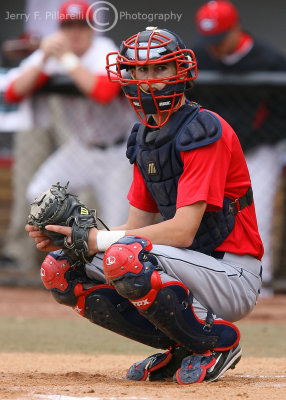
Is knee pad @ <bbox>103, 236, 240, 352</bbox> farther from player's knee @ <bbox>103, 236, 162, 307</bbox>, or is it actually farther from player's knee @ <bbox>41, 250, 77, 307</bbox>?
player's knee @ <bbox>41, 250, 77, 307</bbox>

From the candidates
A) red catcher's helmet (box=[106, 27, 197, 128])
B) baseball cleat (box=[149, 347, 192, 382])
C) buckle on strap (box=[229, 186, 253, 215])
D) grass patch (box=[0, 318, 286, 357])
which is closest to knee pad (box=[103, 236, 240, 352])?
baseball cleat (box=[149, 347, 192, 382])

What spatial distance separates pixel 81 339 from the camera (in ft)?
18.2

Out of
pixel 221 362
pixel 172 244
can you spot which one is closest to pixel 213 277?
pixel 172 244

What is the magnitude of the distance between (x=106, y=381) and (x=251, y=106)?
4.56 meters

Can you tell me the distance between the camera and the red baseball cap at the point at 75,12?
749 centimetres

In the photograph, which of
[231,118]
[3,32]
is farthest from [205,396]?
[3,32]

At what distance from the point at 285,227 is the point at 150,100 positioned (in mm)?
5335

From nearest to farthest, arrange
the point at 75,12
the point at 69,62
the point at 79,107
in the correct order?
the point at 69,62 < the point at 75,12 < the point at 79,107

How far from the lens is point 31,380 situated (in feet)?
11.6

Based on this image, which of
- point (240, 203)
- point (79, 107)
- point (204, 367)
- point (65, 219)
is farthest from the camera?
point (79, 107)

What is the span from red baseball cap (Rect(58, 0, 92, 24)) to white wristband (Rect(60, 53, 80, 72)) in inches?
13.6

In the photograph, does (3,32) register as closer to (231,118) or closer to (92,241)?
(231,118)

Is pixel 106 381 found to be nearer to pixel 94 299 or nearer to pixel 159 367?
pixel 159 367

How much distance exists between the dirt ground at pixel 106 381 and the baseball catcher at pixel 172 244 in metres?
0.17
